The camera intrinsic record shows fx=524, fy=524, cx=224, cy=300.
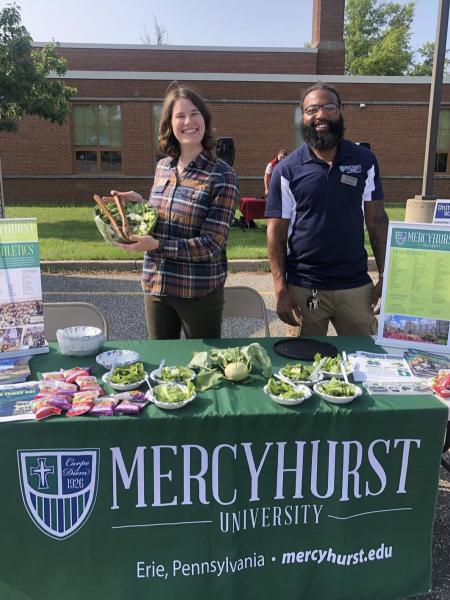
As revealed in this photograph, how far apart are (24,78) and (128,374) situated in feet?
39.0

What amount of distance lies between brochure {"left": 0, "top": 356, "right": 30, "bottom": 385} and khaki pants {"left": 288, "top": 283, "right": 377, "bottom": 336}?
57.4 inches

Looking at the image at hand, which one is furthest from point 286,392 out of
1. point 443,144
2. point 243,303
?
point 443,144

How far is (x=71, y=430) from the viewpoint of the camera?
5.92 ft

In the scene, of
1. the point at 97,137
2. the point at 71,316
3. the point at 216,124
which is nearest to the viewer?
the point at 71,316

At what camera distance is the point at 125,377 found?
2.07 metres

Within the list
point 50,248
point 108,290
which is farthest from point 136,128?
point 108,290

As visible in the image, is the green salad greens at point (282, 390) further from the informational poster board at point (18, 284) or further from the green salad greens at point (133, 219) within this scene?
the informational poster board at point (18, 284)

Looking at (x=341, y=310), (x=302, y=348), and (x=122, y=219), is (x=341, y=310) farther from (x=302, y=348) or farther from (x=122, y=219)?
(x=122, y=219)

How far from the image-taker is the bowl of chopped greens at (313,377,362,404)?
1.92m

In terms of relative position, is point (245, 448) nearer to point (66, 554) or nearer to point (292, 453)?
point (292, 453)

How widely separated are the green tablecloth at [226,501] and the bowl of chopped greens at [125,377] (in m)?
0.18

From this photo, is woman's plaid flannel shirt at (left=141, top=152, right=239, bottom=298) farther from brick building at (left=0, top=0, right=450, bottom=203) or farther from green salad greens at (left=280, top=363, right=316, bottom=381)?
brick building at (left=0, top=0, right=450, bottom=203)

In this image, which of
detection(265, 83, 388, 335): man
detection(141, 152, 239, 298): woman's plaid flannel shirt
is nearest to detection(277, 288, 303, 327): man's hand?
detection(265, 83, 388, 335): man

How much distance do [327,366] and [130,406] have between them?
834mm
